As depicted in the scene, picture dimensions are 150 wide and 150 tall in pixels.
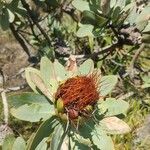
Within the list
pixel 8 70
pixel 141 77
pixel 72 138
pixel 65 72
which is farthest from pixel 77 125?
pixel 8 70

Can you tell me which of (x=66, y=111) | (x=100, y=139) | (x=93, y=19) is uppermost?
(x=93, y=19)

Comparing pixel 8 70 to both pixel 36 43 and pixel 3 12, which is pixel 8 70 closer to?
pixel 36 43

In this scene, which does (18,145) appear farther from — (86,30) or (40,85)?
(86,30)

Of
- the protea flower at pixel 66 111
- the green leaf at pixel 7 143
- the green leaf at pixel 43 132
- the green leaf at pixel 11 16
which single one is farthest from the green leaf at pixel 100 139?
the green leaf at pixel 11 16

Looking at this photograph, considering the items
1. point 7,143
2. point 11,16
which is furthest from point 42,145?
point 11,16

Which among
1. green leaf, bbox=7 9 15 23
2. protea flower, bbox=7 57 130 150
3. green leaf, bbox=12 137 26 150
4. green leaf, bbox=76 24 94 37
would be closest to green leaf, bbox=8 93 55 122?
protea flower, bbox=7 57 130 150

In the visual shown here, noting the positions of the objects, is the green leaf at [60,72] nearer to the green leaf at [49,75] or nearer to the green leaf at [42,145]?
the green leaf at [49,75]
